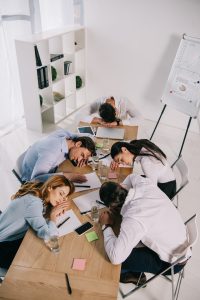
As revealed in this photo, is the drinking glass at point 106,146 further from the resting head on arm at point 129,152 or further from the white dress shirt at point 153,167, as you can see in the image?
the white dress shirt at point 153,167

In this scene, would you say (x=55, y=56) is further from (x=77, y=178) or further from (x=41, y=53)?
(x=77, y=178)

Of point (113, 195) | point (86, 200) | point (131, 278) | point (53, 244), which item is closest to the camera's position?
point (53, 244)

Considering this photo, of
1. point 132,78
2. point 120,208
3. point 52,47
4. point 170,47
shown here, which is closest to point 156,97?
point 132,78

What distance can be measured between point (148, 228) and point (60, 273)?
2.03 ft

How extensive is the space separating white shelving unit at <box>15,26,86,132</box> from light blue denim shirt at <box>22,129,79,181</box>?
1735mm

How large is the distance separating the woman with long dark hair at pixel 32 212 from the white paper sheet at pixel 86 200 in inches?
3.6

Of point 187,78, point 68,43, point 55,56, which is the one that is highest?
point 68,43

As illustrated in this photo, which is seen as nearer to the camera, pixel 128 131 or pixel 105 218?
pixel 105 218

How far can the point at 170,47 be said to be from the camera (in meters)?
4.28

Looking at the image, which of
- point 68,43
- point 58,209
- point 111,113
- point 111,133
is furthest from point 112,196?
point 68,43

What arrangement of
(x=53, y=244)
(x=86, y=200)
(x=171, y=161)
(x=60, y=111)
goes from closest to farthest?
(x=53, y=244) → (x=86, y=200) → (x=171, y=161) → (x=60, y=111)

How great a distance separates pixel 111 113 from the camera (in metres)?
3.19

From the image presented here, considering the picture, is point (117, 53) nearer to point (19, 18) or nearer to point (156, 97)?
point (156, 97)

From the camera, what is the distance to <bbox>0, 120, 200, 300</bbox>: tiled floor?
2357 mm
